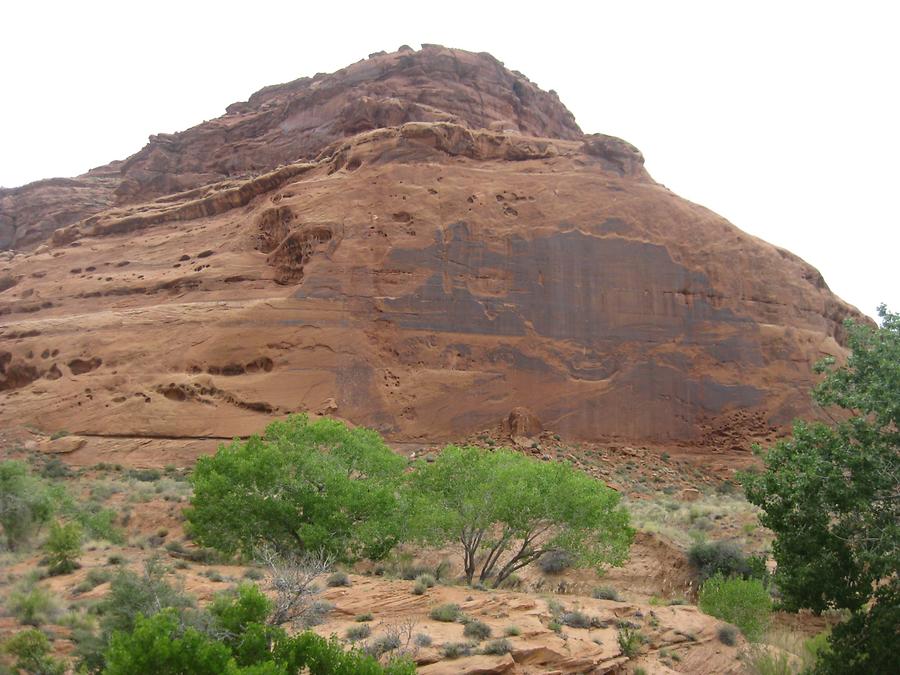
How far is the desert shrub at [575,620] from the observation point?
1254 centimetres

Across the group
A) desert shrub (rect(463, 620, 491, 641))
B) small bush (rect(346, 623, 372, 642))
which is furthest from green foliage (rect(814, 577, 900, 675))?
small bush (rect(346, 623, 372, 642))

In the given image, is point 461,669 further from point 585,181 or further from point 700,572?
point 585,181

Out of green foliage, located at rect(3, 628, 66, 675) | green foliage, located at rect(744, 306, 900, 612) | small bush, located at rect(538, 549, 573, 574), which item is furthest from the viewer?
small bush, located at rect(538, 549, 573, 574)

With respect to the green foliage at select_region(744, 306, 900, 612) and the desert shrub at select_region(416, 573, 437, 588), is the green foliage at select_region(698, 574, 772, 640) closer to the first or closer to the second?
the green foliage at select_region(744, 306, 900, 612)

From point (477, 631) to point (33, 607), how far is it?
253 inches

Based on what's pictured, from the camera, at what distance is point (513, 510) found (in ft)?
53.0

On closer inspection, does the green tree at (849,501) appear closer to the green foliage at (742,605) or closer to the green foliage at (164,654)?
the green foliage at (742,605)

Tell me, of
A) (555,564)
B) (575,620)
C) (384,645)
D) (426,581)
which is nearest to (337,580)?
(426,581)

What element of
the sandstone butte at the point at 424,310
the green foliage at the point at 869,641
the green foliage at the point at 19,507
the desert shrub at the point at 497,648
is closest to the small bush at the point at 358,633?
the desert shrub at the point at 497,648

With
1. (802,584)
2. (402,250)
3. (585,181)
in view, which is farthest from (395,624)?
(585,181)

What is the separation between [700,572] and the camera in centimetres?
2011

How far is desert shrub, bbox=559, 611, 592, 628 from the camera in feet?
41.1

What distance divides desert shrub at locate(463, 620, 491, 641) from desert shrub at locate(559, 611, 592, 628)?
188 cm

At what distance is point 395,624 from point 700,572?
12003 mm
